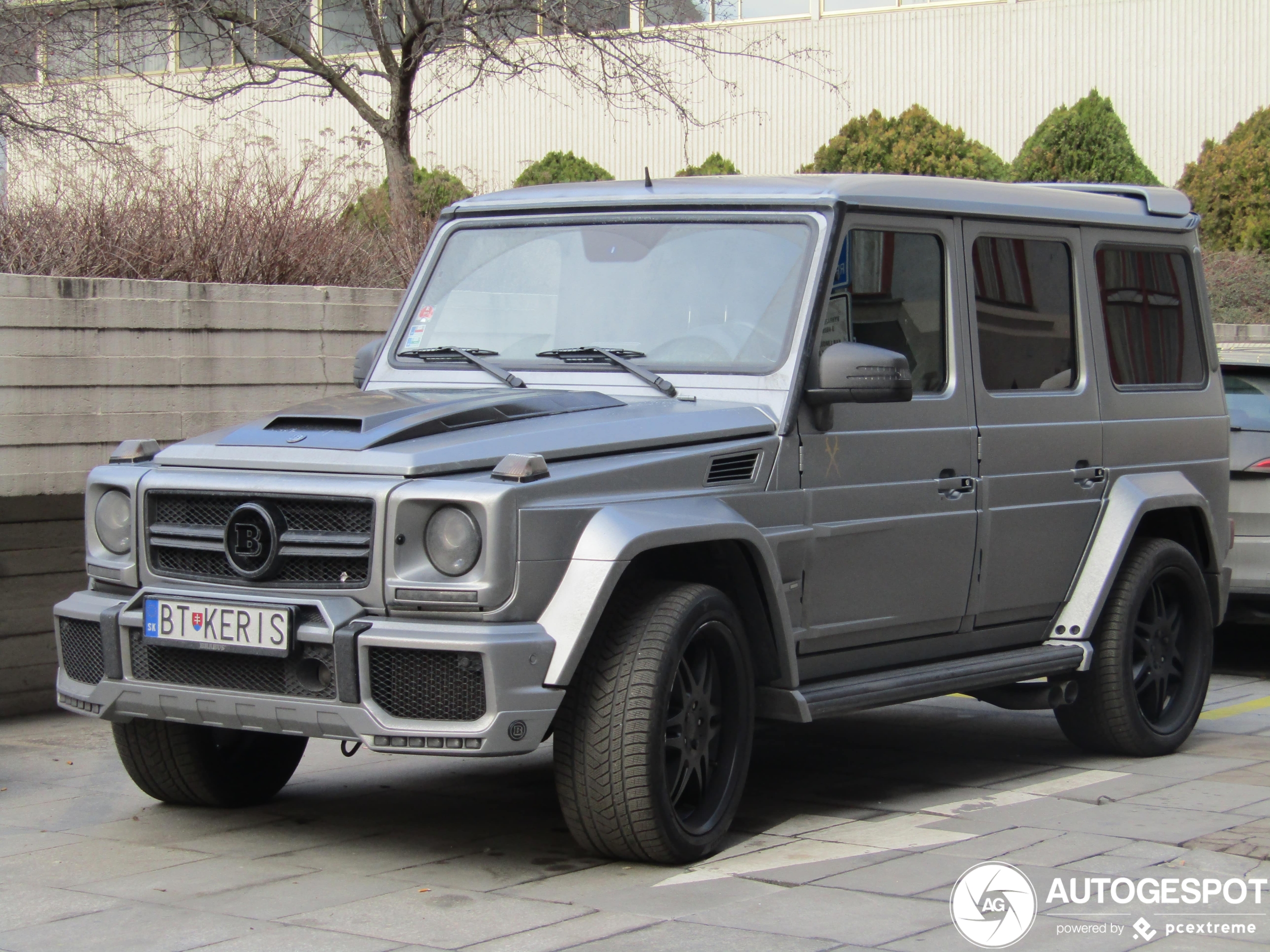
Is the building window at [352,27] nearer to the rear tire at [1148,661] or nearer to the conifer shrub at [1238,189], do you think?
the rear tire at [1148,661]

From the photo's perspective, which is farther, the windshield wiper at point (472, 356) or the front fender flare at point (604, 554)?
the windshield wiper at point (472, 356)

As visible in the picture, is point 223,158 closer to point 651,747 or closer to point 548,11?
point 548,11

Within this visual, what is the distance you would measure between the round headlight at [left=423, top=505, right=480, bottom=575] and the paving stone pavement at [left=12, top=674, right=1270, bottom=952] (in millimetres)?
951

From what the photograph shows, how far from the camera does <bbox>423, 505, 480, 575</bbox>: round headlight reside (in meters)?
4.66

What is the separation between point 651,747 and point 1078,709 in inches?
108

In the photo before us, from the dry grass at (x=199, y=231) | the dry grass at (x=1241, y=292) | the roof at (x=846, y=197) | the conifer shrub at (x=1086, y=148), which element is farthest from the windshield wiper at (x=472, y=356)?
the conifer shrub at (x=1086, y=148)

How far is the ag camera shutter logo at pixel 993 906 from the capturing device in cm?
438

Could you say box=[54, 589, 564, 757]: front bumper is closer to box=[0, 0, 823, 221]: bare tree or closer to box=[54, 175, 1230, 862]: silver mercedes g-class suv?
box=[54, 175, 1230, 862]: silver mercedes g-class suv

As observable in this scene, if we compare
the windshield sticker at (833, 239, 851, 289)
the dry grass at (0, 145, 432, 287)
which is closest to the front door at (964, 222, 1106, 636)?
the windshield sticker at (833, 239, 851, 289)

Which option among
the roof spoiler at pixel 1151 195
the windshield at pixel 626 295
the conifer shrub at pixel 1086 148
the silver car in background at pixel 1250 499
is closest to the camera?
the windshield at pixel 626 295

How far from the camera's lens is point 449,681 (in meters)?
4.64

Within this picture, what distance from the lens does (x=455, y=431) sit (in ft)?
16.6

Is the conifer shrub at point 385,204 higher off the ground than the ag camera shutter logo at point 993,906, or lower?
higher

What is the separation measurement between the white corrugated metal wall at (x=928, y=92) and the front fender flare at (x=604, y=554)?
73.2ft
